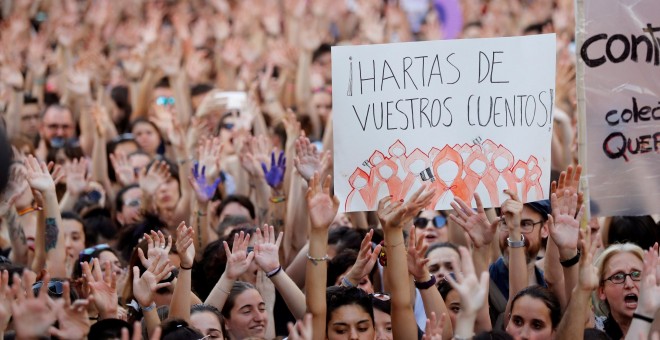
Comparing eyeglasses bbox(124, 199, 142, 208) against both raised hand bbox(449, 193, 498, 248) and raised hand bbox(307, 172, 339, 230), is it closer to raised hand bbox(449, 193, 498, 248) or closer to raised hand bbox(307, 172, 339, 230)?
raised hand bbox(307, 172, 339, 230)

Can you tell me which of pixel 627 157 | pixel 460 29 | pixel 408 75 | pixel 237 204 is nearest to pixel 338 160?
pixel 408 75

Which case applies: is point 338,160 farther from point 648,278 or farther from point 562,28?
point 562,28

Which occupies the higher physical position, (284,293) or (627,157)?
(627,157)

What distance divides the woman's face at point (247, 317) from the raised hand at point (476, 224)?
1.02 meters

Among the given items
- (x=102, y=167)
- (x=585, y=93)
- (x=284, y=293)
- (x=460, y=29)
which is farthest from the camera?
(x=460, y=29)

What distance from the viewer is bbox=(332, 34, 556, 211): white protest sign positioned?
592 centimetres

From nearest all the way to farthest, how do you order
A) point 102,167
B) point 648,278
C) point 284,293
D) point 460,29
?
point 648,278
point 284,293
point 102,167
point 460,29

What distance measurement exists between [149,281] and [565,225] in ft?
6.15

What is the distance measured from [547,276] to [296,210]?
1.95 m

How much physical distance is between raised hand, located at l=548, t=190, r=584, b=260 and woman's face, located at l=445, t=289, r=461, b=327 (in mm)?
729

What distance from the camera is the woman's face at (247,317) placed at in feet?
18.9

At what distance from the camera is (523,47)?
5.99m

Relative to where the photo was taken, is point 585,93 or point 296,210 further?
point 296,210

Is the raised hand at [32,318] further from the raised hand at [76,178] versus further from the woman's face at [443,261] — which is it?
the raised hand at [76,178]
